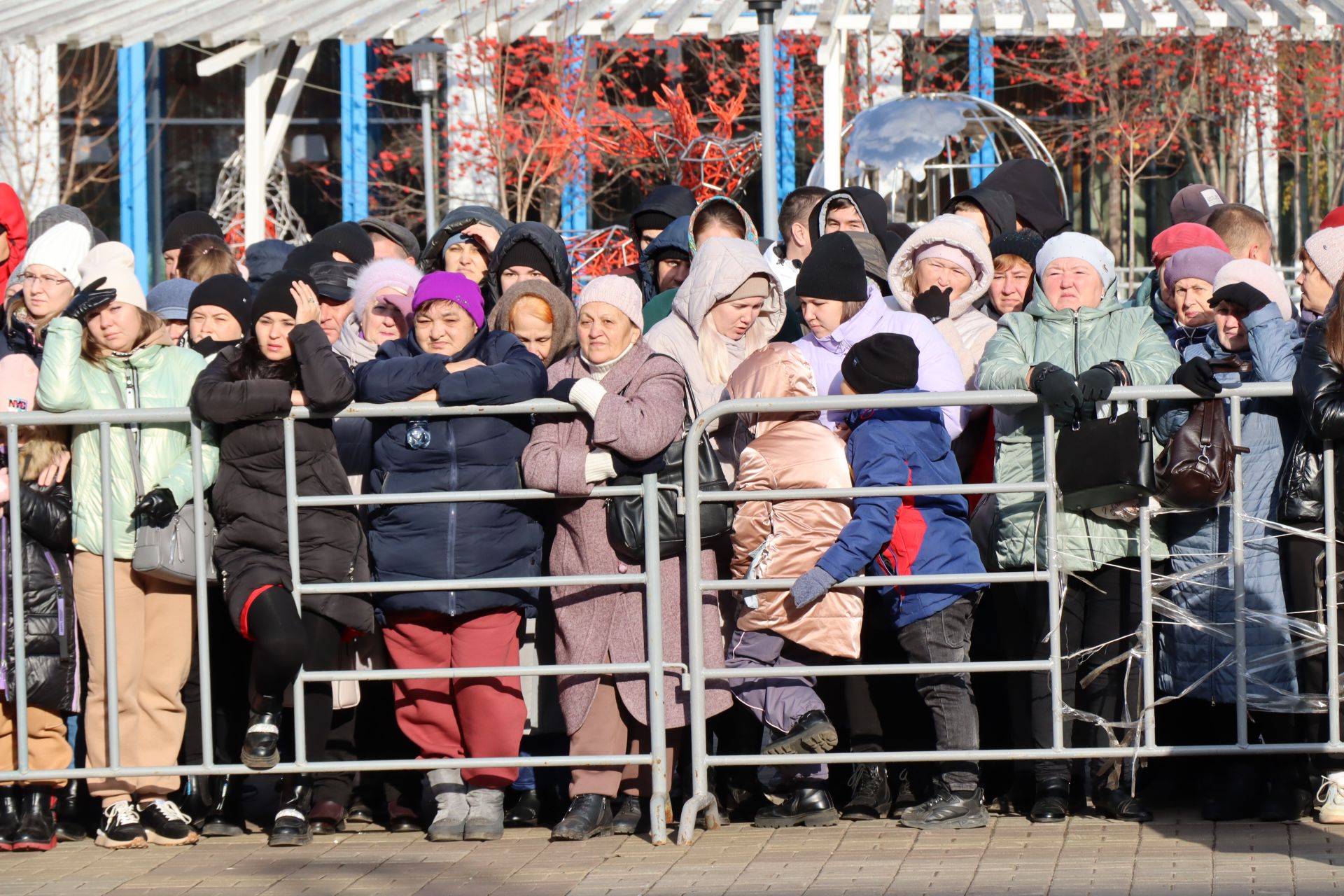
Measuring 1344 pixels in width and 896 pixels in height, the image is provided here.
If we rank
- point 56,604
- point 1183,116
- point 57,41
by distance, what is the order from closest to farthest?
point 56,604 → point 57,41 → point 1183,116

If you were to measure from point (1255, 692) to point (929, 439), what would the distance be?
1329 mm

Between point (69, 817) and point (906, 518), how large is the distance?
3.13 meters

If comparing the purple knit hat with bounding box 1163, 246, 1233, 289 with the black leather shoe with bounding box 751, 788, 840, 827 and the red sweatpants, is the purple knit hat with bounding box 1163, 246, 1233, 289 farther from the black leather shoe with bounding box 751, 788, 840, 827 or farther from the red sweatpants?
the red sweatpants

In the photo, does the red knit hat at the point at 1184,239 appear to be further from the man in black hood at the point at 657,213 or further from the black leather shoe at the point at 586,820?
the black leather shoe at the point at 586,820

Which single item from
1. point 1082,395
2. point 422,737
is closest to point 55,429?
point 422,737

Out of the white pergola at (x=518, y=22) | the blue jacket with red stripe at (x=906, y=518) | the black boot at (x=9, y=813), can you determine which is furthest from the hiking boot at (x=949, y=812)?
the white pergola at (x=518, y=22)

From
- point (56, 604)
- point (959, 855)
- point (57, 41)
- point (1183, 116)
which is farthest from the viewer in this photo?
point (1183, 116)

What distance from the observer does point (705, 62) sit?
53.0 ft

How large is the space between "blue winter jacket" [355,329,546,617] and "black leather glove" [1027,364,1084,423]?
5.45 feet

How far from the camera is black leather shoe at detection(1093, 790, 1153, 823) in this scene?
605 cm

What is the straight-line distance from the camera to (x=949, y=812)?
6.05 metres

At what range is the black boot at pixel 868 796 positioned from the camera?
6.27m

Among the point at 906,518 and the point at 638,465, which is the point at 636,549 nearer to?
the point at 638,465

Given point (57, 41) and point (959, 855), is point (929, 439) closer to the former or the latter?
point (959, 855)
